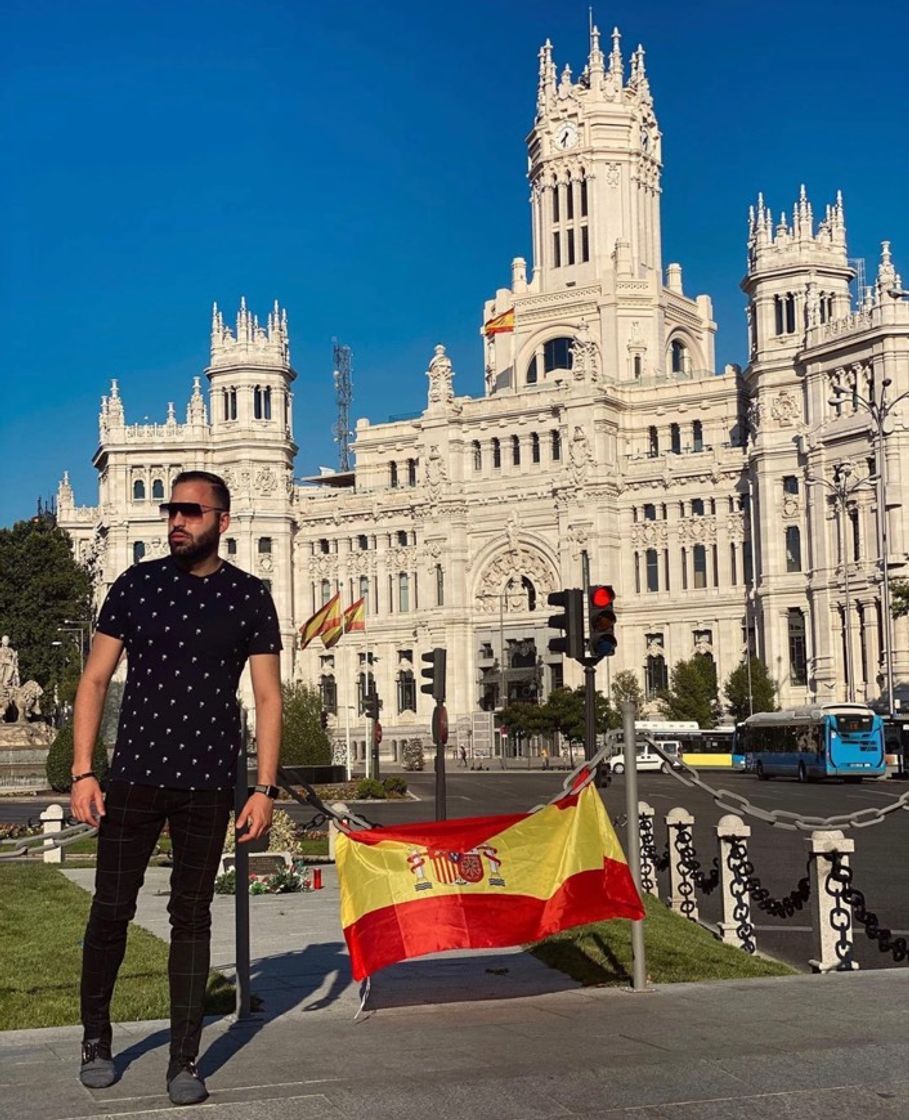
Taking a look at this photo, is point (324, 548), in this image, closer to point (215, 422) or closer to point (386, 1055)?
point (215, 422)

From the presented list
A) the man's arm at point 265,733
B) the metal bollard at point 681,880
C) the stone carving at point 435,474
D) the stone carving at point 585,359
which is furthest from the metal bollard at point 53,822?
the stone carving at point 435,474

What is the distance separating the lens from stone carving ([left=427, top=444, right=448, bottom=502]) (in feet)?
364

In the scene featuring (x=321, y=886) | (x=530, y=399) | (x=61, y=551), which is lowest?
(x=321, y=886)

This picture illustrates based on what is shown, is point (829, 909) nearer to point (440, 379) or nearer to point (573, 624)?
point (573, 624)

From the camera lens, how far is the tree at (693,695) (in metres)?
91.4

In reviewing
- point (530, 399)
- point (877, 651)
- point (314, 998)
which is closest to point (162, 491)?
point (530, 399)

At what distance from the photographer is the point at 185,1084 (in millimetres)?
7164

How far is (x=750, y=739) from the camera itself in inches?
2613

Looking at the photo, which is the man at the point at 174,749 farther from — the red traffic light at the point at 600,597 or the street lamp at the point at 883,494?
the street lamp at the point at 883,494

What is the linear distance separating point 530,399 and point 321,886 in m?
90.8

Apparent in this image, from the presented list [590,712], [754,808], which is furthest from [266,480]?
[754,808]

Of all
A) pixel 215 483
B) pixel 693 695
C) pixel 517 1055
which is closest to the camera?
pixel 215 483

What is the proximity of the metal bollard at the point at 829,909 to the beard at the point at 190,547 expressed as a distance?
641 centimetres

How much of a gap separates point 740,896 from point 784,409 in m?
83.3
